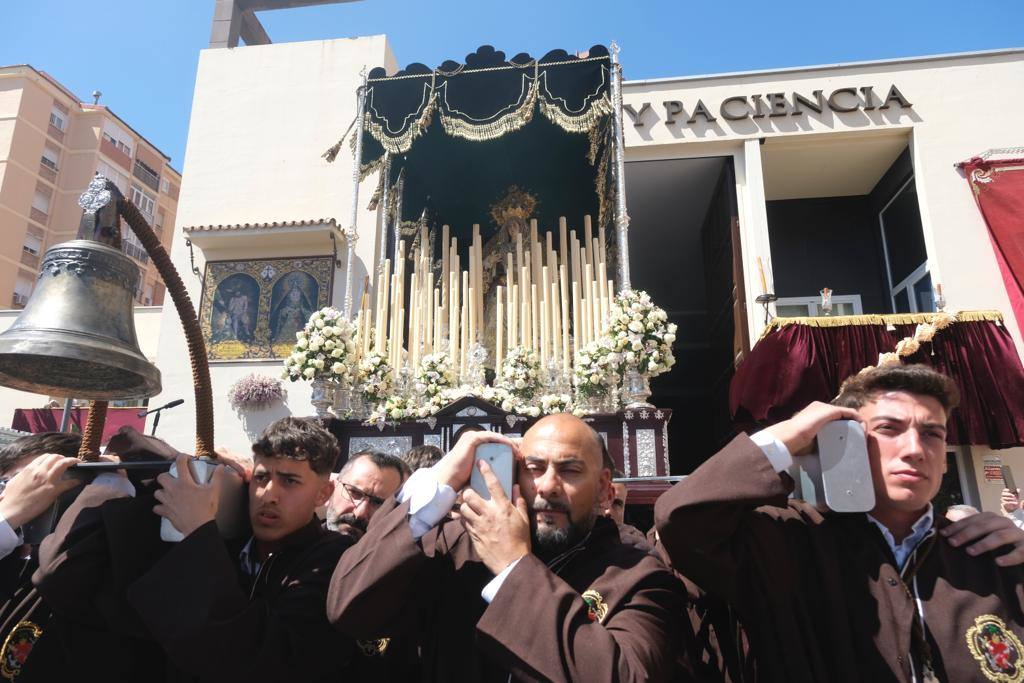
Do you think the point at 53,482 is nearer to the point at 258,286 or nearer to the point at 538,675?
the point at 538,675

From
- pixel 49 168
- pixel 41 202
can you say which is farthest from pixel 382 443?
pixel 49 168

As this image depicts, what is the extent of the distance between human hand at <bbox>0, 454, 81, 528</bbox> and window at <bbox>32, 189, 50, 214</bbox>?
28890 mm

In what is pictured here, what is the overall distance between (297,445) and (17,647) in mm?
1191

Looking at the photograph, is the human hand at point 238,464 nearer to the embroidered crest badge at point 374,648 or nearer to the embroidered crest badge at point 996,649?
the embroidered crest badge at point 374,648

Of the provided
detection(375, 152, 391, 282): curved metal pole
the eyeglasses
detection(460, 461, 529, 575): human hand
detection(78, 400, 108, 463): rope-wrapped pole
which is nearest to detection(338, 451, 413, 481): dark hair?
the eyeglasses

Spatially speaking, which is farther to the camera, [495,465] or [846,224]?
[846,224]

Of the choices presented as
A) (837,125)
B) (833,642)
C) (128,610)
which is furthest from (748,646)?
(837,125)

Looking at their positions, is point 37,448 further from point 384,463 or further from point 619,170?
point 619,170

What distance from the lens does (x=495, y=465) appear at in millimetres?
1798

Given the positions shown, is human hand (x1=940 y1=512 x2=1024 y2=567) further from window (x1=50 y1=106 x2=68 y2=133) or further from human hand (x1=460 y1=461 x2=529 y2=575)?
window (x1=50 y1=106 x2=68 y2=133)

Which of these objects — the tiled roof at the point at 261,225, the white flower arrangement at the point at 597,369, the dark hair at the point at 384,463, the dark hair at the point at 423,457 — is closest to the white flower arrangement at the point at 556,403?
the white flower arrangement at the point at 597,369

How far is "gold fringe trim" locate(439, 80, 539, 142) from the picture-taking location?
747cm

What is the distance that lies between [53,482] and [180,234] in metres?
9.12

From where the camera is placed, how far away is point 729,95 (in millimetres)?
9781
